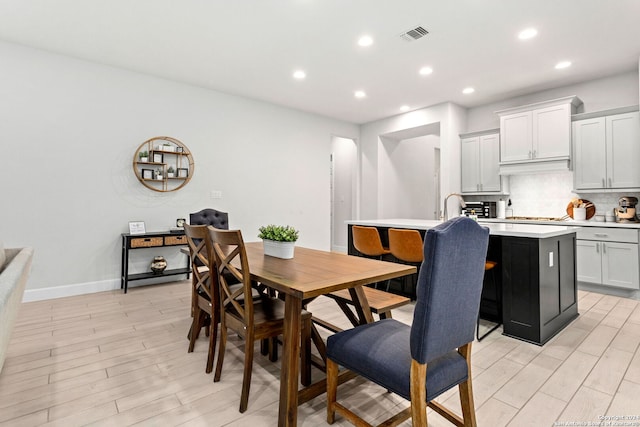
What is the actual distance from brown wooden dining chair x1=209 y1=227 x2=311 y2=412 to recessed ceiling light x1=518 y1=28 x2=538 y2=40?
352 centimetres

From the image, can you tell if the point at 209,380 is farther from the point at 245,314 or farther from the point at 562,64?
the point at 562,64

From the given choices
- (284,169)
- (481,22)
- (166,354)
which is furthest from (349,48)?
(166,354)

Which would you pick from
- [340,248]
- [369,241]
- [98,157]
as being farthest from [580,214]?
[98,157]

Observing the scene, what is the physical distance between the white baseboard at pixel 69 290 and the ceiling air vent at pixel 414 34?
4477mm

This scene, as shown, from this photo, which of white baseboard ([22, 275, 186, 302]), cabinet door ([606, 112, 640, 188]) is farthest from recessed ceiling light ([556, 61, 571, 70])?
white baseboard ([22, 275, 186, 302])

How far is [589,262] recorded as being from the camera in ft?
13.5

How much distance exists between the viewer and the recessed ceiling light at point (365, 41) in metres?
3.45

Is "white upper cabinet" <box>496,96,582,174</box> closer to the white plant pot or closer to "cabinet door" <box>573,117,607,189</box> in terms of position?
"cabinet door" <box>573,117,607,189</box>

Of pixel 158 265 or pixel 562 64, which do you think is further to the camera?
pixel 158 265

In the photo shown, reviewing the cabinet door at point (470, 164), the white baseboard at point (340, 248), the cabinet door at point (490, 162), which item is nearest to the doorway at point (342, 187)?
the white baseboard at point (340, 248)

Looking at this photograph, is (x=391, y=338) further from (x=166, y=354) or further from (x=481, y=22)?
(x=481, y=22)

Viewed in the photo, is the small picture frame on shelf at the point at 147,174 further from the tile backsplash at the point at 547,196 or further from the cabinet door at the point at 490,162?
the tile backsplash at the point at 547,196

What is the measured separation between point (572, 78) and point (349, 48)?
327 centimetres

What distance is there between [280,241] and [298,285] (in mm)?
724
